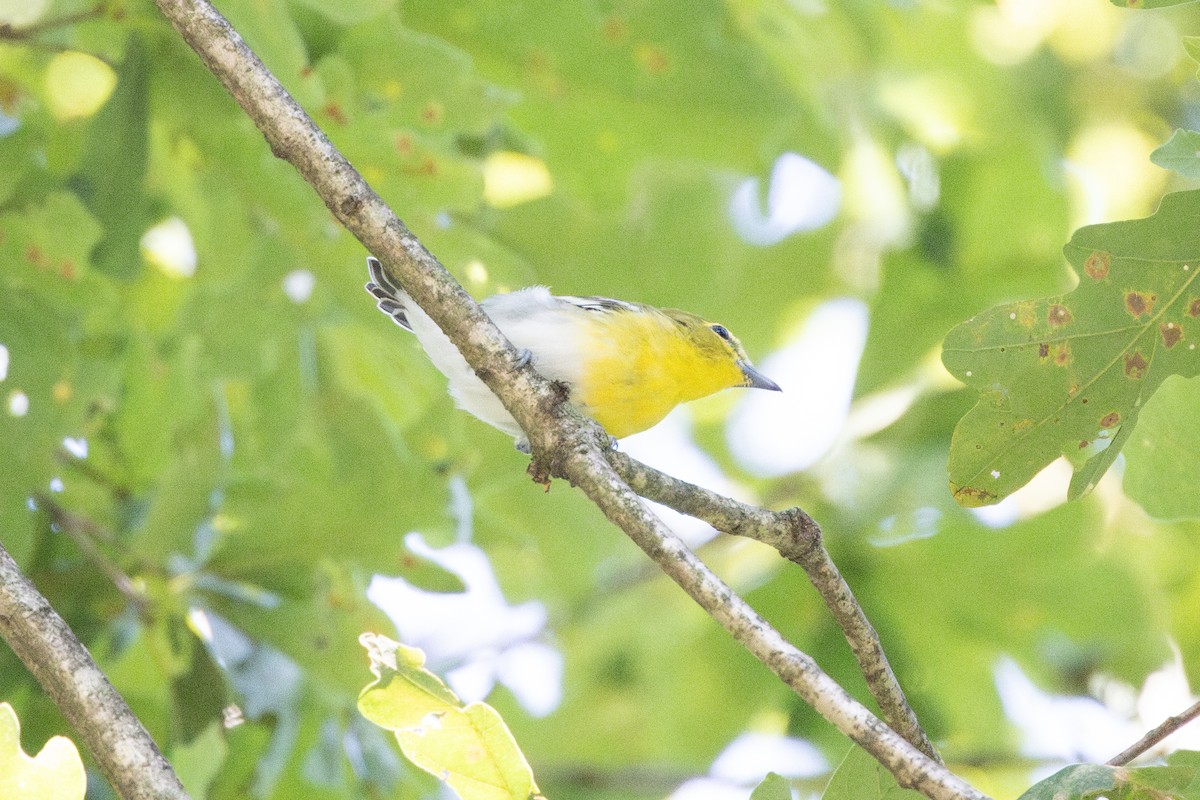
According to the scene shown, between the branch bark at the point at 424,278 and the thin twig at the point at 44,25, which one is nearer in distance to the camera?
the branch bark at the point at 424,278

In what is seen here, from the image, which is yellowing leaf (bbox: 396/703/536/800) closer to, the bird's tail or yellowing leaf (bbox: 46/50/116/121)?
the bird's tail

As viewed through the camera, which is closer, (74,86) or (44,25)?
(44,25)

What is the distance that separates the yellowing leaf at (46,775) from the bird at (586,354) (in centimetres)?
244

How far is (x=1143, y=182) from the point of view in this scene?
22.3ft

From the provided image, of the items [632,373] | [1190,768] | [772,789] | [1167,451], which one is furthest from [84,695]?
[632,373]

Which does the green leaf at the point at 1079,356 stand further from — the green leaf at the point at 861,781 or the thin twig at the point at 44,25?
the thin twig at the point at 44,25

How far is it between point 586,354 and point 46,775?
116 inches

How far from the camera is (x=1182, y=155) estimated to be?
2.33m

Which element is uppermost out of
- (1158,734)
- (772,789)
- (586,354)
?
(586,354)

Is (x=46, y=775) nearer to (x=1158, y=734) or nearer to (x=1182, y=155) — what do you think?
(x=1158, y=734)

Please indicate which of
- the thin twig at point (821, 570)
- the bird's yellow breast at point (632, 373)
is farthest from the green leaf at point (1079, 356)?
the bird's yellow breast at point (632, 373)

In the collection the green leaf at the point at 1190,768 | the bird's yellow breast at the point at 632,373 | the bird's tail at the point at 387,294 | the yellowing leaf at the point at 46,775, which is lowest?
the yellowing leaf at the point at 46,775

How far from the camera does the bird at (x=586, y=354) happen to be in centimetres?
452

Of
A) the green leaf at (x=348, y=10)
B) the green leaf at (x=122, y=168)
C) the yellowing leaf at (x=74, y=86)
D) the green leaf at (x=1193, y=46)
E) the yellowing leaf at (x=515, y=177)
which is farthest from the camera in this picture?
the yellowing leaf at (x=515, y=177)
